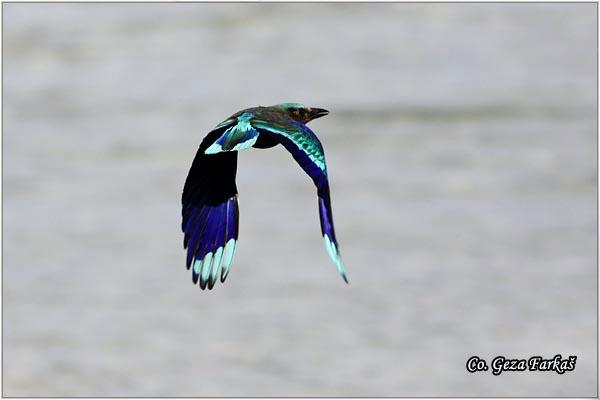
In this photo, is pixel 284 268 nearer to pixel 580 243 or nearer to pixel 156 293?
pixel 156 293

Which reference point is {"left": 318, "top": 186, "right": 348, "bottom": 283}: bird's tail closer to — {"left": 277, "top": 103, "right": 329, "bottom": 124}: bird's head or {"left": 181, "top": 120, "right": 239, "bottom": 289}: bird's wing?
{"left": 181, "top": 120, "right": 239, "bottom": 289}: bird's wing

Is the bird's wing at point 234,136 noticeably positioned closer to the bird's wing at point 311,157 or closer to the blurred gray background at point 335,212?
the bird's wing at point 311,157

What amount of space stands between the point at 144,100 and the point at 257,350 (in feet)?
20.7

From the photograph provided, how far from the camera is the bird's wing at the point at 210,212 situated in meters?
2.57

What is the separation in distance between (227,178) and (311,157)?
0.39 metres

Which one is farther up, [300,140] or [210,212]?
[300,140]

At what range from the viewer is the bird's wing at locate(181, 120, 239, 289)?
257 cm

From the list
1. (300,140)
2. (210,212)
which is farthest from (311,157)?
(210,212)

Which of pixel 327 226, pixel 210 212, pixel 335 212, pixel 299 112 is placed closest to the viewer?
pixel 327 226

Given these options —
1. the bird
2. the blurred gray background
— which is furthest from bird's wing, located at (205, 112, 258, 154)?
the blurred gray background

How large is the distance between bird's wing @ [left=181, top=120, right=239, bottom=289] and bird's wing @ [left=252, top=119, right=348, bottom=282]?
93 mm

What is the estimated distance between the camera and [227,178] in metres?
2.79

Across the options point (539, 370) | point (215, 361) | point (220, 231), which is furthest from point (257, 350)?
point (220, 231)

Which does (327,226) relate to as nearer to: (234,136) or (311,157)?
(311,157)
